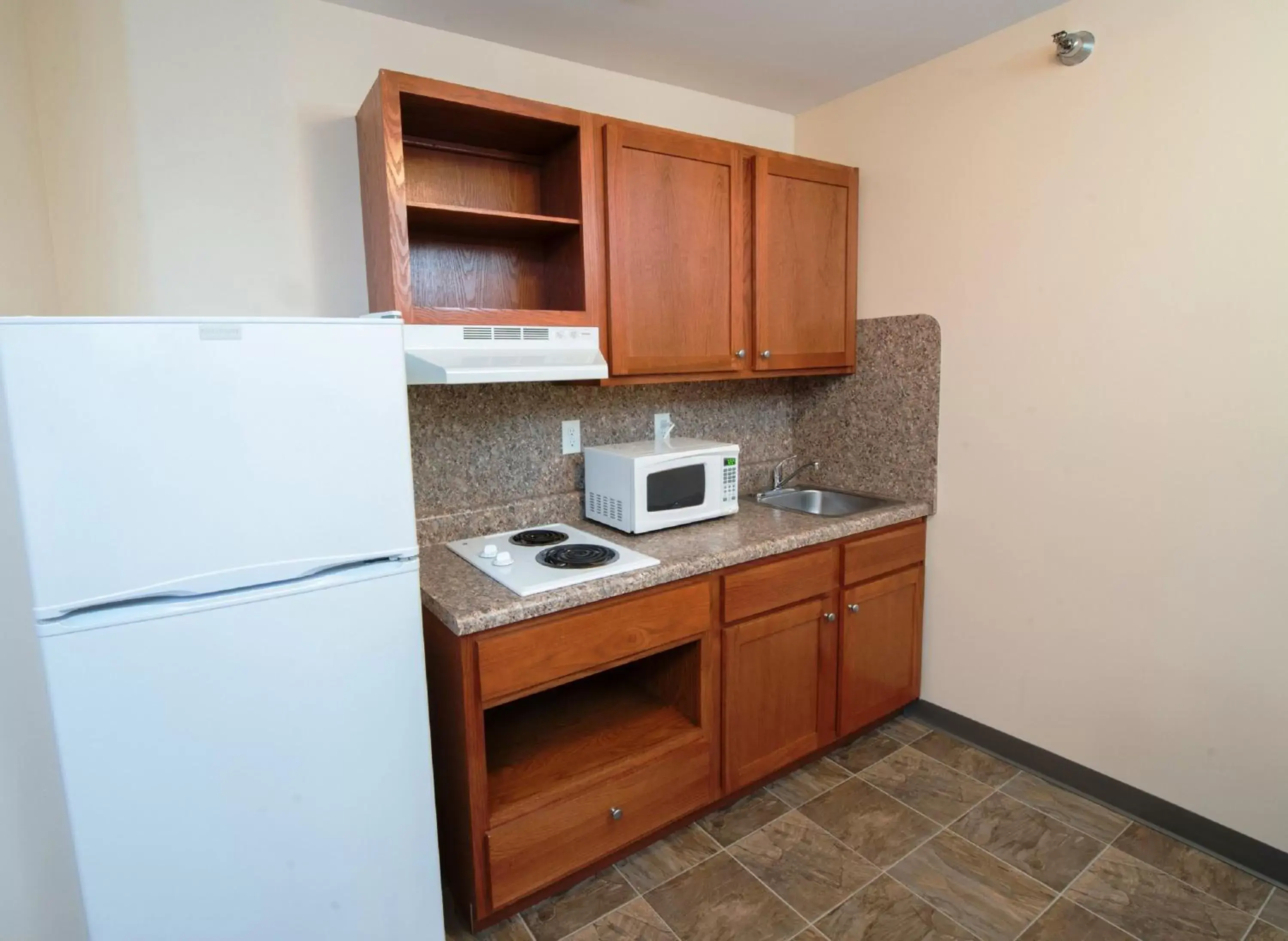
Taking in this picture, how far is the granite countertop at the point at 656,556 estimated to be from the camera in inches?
63.9

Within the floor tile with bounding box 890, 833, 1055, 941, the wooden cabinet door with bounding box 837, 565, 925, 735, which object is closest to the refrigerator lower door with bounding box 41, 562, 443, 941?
the floor tile with bounding box 890, 833, 1055, 941

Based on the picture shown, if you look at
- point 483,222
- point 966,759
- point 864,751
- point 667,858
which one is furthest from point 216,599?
point 966,759

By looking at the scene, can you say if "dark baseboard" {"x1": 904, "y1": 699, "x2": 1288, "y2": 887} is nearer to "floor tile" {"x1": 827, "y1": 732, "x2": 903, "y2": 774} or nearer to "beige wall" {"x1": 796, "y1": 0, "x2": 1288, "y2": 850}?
"beige wall" {"x1": 796, "y1": 0, "x2": 1288, "y2": 850}

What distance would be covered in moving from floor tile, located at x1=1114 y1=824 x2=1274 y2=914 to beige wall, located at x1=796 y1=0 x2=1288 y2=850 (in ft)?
0.43

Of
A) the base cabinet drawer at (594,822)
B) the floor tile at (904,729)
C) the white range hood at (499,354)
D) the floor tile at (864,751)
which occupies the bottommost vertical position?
the floor tile at (904,729)

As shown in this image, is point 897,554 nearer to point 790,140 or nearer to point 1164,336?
point 1164,336

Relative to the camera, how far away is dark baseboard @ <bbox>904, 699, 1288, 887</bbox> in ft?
6.18

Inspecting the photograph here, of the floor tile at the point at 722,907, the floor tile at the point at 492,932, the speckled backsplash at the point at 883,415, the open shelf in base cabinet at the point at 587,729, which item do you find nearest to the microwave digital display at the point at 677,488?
the open shelf in base cabinet at the point at 587,729

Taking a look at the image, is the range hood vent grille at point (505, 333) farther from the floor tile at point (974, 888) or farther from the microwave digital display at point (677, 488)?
the floor tile at point (974, 888)

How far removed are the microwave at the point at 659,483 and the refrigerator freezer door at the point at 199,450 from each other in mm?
863

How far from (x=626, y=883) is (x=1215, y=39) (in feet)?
9.09

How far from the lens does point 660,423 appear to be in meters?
2.65

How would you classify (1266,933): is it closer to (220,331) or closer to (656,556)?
(656,556)

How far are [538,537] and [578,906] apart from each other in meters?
1.03
